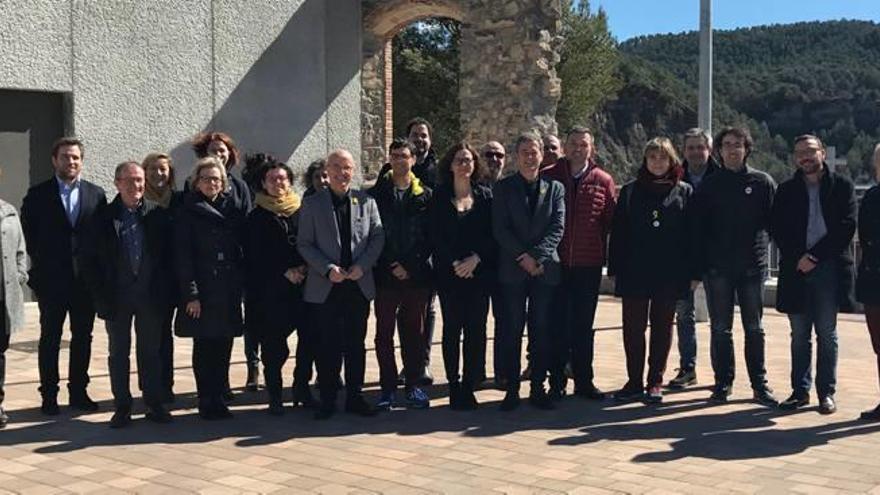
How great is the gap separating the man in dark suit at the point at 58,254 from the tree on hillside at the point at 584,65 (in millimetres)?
30510

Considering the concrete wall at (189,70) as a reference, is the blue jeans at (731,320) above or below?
below

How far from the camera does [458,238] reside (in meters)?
6.77

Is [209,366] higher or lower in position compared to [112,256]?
lower

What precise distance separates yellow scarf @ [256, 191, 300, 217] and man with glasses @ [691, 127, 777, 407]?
9.18 ft

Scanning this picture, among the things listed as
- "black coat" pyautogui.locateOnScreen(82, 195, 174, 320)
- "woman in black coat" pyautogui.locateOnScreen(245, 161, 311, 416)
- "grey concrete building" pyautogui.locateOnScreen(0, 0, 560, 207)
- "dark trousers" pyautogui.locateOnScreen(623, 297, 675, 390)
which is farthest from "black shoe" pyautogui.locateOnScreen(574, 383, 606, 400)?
"grey concrete building" pyautogui.locateOnScreen(0, 0, 560, 207)

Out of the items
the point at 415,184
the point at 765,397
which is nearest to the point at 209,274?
the point at 415,184

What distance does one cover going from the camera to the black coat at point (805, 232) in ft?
21.7

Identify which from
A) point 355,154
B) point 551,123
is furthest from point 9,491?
point 551,123

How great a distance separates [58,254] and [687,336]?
4698mm

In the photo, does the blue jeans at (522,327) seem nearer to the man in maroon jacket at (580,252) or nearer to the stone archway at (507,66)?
the man in maroon jacket at (580,252)

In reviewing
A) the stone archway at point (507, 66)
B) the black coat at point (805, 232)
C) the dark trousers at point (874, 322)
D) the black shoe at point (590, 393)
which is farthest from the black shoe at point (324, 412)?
the stone archway at point (507, 66)

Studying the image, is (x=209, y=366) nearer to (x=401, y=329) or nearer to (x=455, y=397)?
(x=401, y=329)

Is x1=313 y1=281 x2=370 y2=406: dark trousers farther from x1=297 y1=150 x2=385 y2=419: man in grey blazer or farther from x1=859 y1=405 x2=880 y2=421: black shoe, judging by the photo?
x1=859 y1=405 x2=880 y2=421: black shoe

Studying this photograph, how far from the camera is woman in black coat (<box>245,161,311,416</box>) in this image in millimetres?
6656
